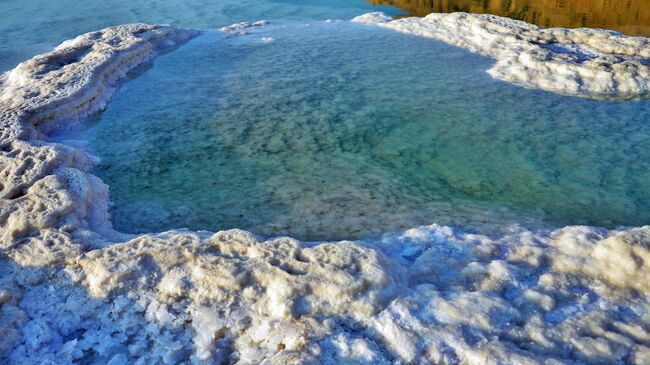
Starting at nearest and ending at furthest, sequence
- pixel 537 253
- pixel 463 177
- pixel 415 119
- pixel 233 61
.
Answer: pixel 537 253, pixel 463 177, pixel 415 119, pixel 233 61

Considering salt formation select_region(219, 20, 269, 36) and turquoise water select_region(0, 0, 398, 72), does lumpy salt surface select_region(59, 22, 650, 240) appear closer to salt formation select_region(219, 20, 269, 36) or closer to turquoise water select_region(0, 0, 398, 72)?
salt formation select_region(219, 20, 269, 36)

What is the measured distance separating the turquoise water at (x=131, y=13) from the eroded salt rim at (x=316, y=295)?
6199 millimetres

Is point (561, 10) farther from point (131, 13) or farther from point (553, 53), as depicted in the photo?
point (131, 13)

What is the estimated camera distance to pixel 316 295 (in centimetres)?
211

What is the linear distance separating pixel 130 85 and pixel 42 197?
2.72m

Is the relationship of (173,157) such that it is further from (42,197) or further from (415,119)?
(415,119)

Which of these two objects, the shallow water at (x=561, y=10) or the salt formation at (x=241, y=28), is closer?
the salt formation at (x=241, y=28)

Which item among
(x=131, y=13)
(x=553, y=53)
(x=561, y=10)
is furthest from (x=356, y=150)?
(x=561, y=10)

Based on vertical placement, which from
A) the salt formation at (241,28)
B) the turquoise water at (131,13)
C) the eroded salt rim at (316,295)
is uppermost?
the turquoise water at (131,13)

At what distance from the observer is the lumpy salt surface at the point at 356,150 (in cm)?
301

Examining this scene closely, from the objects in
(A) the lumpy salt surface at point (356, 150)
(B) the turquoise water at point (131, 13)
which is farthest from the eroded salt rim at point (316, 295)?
(B) the turquoise water at point (131, 13)

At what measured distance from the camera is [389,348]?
6.16 feet

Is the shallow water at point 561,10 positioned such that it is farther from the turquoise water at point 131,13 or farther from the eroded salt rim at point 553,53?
the eroded salt rim at point 553,53

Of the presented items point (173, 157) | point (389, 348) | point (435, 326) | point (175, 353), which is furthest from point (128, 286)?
point (173, 157)
